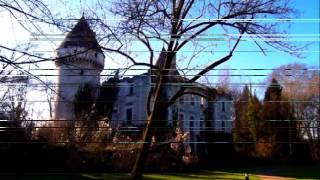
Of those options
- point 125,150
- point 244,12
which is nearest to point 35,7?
point 125,150

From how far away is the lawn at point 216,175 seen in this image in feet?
28.6

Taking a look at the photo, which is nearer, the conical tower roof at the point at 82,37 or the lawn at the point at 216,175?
the lawn at the point at 216,175

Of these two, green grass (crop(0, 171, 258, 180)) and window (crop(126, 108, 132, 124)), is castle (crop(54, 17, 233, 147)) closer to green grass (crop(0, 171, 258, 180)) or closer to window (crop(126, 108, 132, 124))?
window (crop(126, 108, 132, 124))

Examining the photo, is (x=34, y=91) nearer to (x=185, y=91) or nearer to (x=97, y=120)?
(x=97, y=120)

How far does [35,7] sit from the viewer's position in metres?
7.61

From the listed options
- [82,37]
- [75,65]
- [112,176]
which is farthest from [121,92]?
[112,176]

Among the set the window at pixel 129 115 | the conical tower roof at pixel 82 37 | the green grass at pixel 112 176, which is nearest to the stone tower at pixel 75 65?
the conical tower roof at pixel 82 37

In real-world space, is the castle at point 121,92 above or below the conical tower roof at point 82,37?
below

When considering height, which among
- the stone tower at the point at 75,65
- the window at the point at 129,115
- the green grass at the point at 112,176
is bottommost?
the green grass at the point at 112,176

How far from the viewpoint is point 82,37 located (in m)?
9.09

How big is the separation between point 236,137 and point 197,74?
1339mm

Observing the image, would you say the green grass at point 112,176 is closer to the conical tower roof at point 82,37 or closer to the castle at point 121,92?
the castle at point 121,92

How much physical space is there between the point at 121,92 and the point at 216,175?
7.22ft

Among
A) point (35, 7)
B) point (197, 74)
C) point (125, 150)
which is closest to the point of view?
point (35, 7)
